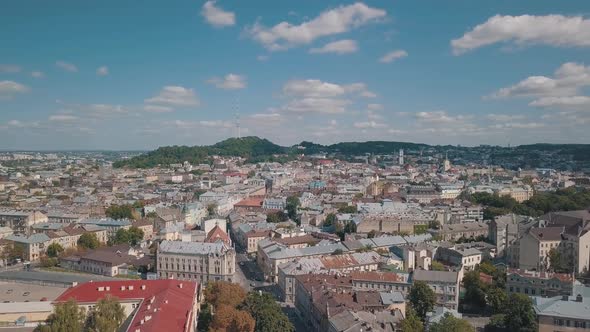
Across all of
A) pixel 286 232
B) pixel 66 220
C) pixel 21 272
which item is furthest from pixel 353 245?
pixel 66 220

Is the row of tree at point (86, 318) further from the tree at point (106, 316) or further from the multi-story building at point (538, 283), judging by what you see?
the multi-story building at point (538, 283)

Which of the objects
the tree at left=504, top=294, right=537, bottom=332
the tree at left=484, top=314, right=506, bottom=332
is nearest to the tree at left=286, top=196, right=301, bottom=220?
the tree at left=484, top=314, right=506, bottom=332

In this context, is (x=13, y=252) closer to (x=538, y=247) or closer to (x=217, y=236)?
(x=217, y=236)

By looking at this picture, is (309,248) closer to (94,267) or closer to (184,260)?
(184,260)

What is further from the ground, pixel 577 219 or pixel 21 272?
pixel 577 219

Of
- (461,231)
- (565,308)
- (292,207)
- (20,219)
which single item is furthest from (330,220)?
A: (20,219)

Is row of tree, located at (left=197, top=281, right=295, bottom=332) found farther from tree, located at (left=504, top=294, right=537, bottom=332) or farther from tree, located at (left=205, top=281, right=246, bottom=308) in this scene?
tree, located at (left=504, top=294, right=537, bottom=332)
